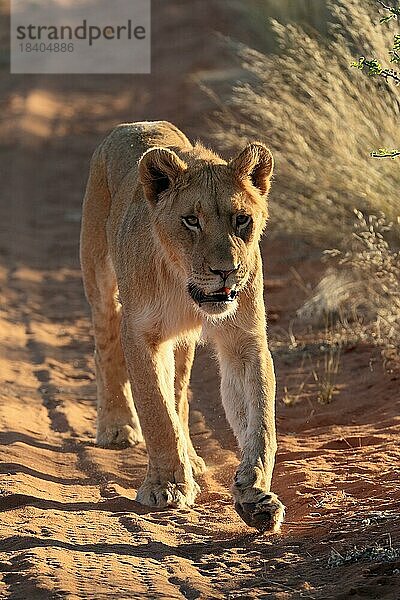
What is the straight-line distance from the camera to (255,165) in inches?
214

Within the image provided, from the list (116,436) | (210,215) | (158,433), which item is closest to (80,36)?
(116,436)

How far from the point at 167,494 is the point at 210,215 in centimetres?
136

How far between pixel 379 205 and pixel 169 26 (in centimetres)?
1572

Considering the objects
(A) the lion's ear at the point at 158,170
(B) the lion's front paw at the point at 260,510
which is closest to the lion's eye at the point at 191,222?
(A) the lion's ear at the point at 158,170

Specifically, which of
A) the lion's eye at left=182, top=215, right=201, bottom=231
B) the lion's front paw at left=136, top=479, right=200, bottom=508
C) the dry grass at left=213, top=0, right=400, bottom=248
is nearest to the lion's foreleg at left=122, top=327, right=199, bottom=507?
the lion's front paw at left=136, top=479, right=200, bottom=508

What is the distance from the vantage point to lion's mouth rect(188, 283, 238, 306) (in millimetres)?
5009

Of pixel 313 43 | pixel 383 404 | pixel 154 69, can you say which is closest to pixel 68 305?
pixel 313 43

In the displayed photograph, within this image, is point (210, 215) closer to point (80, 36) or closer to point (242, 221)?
point (242, 221)

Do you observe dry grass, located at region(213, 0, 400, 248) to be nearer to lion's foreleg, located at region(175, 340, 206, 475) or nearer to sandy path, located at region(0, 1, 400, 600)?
sandy path, located at region(0, 1, 400, 600)

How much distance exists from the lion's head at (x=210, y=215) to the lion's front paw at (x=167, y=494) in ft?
2.99

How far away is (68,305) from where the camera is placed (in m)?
10.6

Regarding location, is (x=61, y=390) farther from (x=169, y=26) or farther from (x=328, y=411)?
(x=169, y=26)

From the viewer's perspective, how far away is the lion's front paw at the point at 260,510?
15.5ft

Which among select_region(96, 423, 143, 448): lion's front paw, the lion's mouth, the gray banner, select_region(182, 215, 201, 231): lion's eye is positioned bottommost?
select_region(96, 423, 143, 448): lion's front paw
